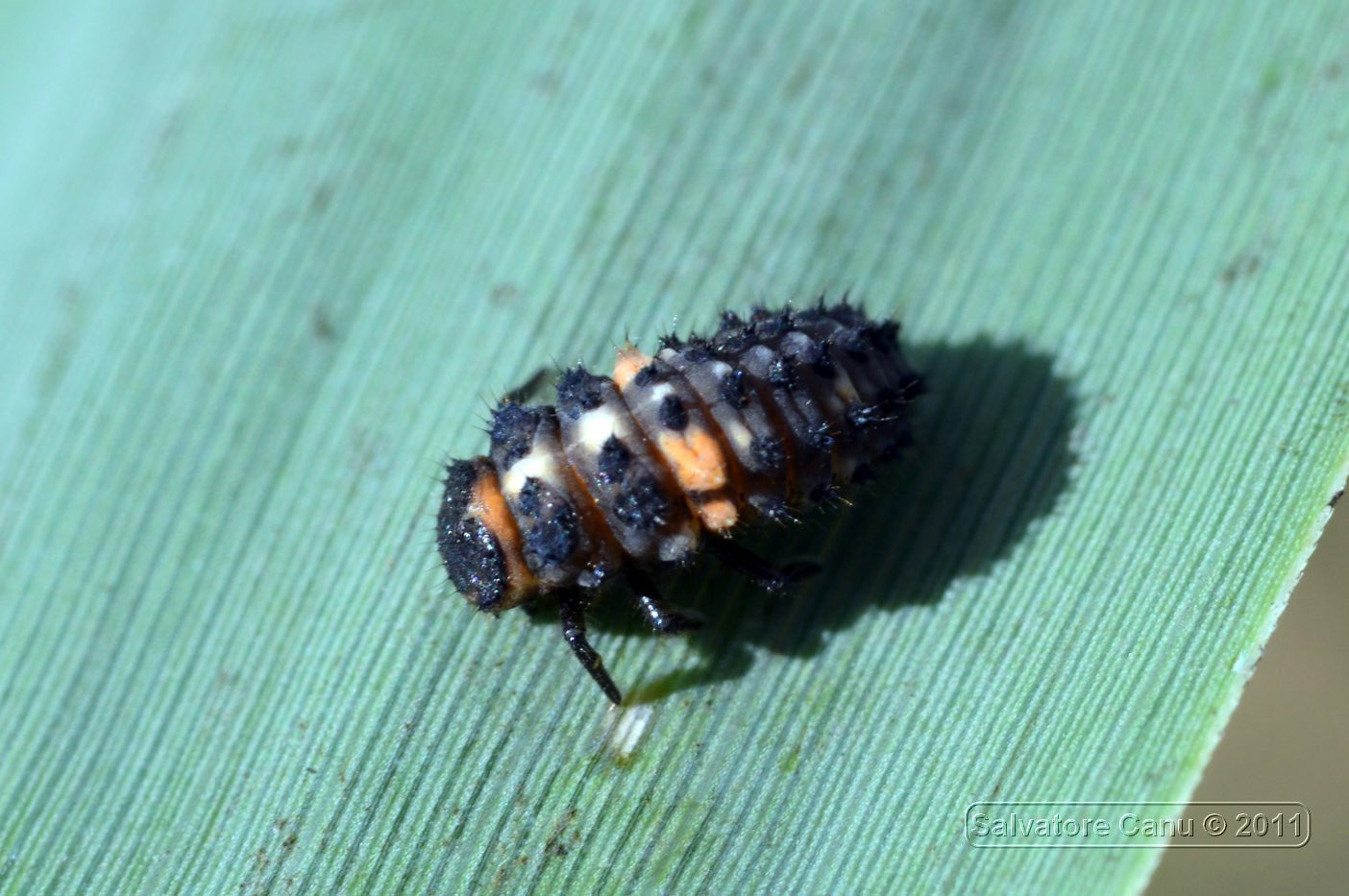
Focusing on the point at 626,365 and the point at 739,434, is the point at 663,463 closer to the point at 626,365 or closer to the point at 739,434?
the point at 739,434

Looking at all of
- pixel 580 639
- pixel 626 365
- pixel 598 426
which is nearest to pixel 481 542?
pixel 580 639

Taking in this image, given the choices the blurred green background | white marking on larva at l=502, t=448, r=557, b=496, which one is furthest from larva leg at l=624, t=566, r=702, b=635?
the blurred green background

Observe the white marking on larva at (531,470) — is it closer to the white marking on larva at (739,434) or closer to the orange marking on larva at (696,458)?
the orange marking on larva at (696,458)

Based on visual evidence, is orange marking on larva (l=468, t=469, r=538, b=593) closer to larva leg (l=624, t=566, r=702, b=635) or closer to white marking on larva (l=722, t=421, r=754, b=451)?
larva leg (l=624, t=566, r=702, b=635)

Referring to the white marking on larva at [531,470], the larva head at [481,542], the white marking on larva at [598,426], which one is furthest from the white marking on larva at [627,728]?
the white marking on larva at [598,426]

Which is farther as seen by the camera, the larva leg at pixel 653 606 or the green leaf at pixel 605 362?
the larva leg at pixel 653 606

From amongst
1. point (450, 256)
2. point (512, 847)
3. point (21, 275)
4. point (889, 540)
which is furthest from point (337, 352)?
point (889, 540)

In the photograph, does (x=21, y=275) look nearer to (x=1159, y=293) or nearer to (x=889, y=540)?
(x=889, y=540)
